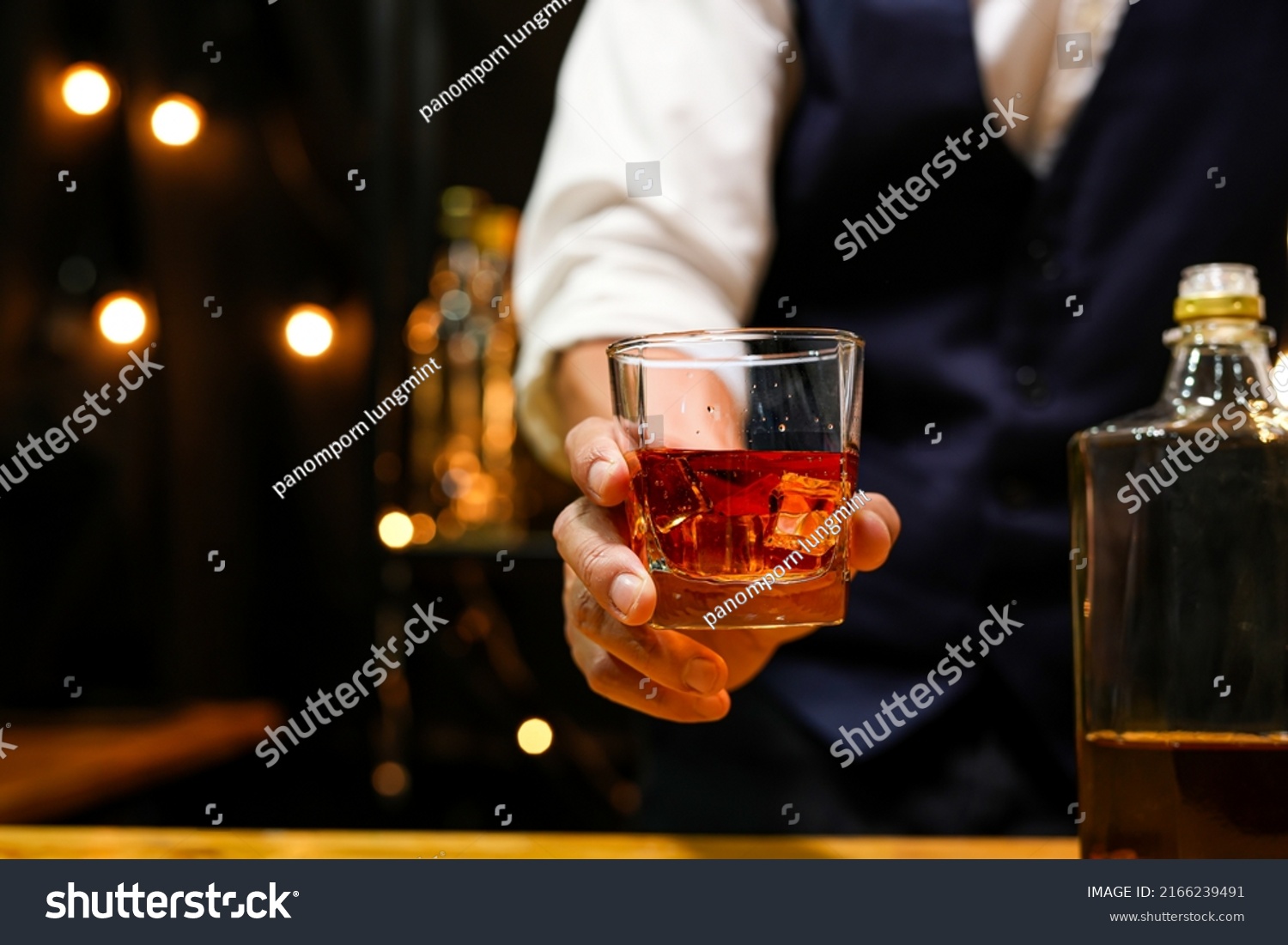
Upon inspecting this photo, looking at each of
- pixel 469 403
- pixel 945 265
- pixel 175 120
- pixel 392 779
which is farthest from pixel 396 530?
pixel 945 265

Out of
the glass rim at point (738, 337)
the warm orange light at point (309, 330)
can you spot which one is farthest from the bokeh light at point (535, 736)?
the glass rim at point (738, 337)

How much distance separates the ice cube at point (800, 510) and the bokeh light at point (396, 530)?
1.22 m

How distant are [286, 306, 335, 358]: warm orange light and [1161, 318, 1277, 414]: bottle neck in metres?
1.66

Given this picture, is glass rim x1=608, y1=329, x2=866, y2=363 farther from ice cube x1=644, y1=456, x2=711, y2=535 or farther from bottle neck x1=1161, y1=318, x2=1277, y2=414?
bottle neck x1=1161, y1=318, x2=1277, y2=414

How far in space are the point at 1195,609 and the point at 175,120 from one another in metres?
1.82

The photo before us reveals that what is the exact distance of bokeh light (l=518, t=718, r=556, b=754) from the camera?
2.03m

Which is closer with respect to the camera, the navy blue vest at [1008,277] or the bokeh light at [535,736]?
the navy blue vest at [1008,277]

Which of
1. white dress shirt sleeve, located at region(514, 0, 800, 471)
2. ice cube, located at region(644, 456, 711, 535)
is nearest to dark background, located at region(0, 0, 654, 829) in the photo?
white dress shirt sleeve, located at region(514, 0, 800, 471)

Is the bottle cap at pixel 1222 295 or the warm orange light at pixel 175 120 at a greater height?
the warm orange light at pixel 175 120

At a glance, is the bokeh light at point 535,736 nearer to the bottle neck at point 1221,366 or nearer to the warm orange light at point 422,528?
the warm orange light at point 422,528

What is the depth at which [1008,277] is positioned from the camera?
998mm

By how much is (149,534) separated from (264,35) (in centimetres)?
91

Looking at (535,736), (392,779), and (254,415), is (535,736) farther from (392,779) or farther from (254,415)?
(254,415)

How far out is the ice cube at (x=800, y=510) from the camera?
54 cm
